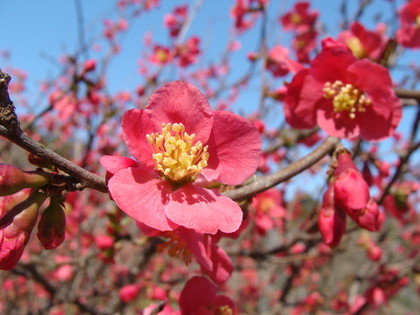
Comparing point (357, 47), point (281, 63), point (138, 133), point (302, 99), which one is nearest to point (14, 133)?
point (138, 133)

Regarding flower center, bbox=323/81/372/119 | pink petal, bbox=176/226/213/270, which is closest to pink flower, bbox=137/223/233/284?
pink petal, bbox=176/226/213/270

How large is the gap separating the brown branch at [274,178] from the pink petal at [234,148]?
32 millimetres

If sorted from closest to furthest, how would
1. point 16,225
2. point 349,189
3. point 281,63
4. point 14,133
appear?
point 14,133, point 16,225, point 349,189, point 281,63

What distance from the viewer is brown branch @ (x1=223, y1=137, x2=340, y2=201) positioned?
2.76 ft

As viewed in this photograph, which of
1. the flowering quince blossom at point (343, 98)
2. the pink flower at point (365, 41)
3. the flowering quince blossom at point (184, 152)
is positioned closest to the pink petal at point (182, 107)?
the flowering quince blossom at point (184, 152)

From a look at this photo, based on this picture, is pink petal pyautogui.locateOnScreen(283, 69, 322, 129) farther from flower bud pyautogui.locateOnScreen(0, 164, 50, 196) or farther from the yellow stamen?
flower bud pyautogui.locateOnScreen(0, 164, 50, 196)

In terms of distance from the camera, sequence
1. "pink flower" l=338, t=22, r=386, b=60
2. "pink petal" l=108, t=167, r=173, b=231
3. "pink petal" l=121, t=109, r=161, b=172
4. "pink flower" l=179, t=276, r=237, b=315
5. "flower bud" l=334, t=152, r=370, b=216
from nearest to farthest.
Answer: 1. "pink petal" l=108, t=167, r=173, b=231
2. "pink petal" l=121, t=109, r=161, b=172
3. "flower bud" l=334, t=152, r=370, b=216
4. "pink flower" l=179, t=276, r=237, b=315
5. "pink flower" l=338, t=22, r=386, b=60

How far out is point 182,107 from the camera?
0.89 metres

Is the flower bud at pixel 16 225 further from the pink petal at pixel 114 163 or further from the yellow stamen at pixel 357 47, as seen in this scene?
the yellow stamen at pixel 357 47

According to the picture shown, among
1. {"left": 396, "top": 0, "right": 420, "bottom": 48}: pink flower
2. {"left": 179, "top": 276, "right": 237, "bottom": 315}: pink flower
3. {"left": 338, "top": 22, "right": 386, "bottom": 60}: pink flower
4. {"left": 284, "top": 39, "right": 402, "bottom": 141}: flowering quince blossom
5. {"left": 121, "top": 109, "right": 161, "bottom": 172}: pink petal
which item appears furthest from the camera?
{"left": 396, "top": 0, "right": 420, "bottom": 48}: pink flower

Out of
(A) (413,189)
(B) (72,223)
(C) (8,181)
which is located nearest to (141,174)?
(C) (8,181)

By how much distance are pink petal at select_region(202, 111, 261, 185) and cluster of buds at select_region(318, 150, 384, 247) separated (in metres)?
0.29

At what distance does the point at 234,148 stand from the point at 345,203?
1.18 feet

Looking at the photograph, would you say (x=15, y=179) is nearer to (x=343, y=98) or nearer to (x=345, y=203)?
(x=345, y=203)
